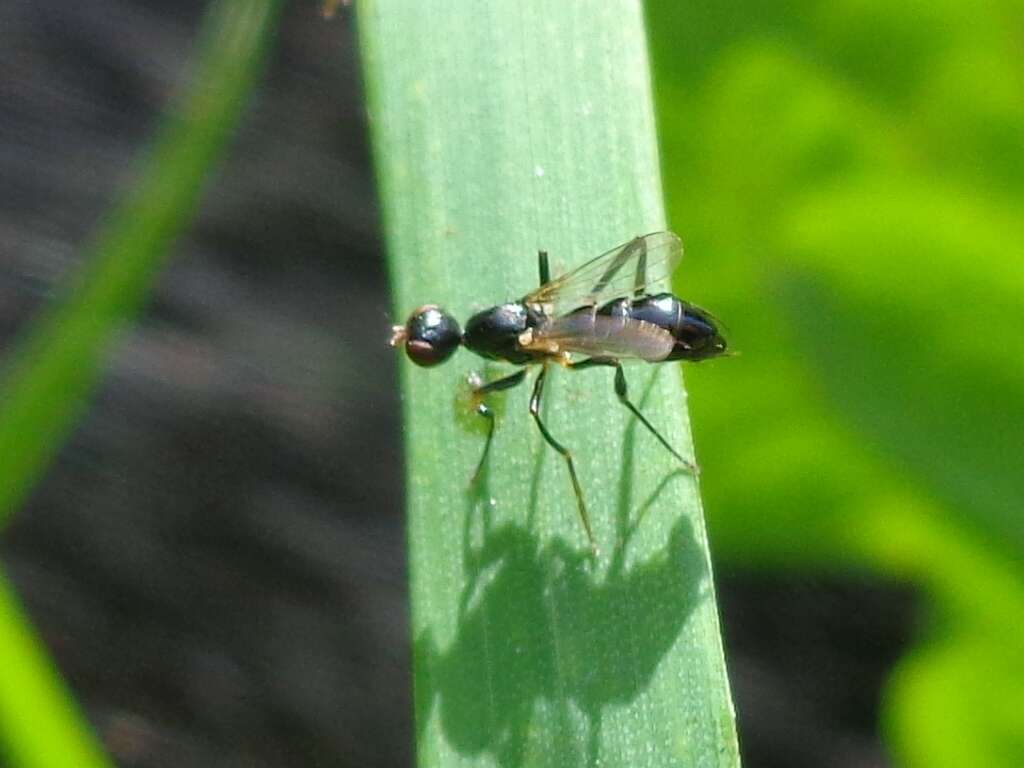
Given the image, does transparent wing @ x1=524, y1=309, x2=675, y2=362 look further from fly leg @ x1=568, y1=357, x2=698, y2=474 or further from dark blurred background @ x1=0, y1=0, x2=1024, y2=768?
dark blurred background @ x1=0, y1=0, x2=1024, y2=768

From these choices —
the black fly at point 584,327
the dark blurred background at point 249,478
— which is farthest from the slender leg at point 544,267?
the dark blurred background at point 249,478

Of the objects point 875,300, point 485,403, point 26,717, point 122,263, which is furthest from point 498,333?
point 875,300

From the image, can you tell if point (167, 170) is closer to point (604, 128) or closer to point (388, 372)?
point (604, 128)

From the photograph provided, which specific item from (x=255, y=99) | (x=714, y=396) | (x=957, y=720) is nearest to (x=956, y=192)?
(x=714, y=396)

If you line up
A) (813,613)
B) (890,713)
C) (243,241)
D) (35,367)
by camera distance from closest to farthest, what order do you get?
(35,367) < (890,713) < (813,613) < (243,241)

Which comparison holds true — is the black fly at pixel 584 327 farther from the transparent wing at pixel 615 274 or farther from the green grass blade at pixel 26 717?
the green grass blade at pixel 26 717

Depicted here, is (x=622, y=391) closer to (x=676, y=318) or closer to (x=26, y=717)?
(x=676, y=318)
